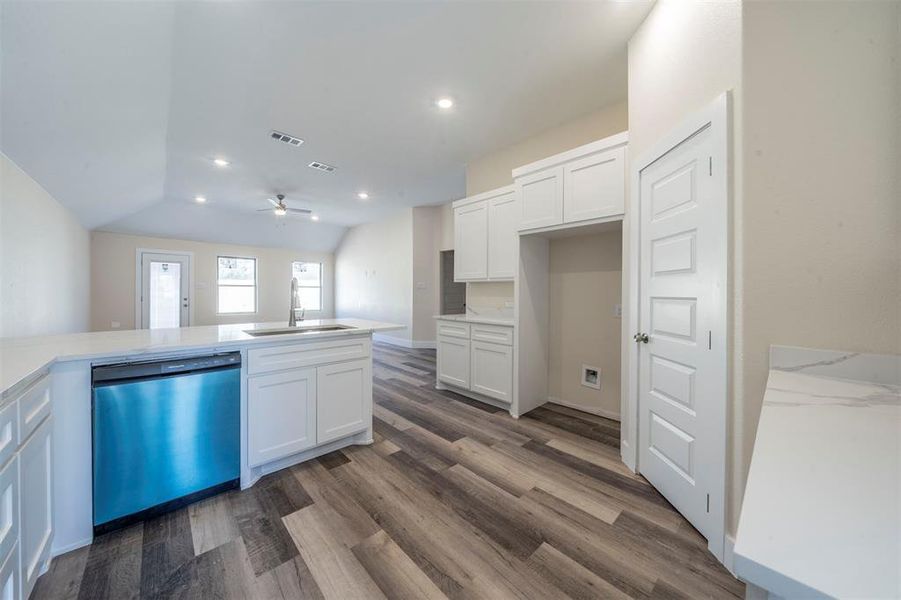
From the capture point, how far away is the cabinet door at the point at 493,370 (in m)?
3.21

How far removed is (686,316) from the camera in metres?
1.73

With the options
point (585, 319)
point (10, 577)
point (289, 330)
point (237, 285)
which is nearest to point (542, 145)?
point (585, 319)

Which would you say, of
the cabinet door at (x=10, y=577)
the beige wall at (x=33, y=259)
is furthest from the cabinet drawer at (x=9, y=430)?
the beige wall at (x=33, y=259)

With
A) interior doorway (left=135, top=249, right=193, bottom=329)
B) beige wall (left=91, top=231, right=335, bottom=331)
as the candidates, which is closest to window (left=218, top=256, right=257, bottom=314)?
beige wall (left=91, top=231, right=335, bottom=331)

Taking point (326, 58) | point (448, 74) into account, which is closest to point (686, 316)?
point (448, 74)

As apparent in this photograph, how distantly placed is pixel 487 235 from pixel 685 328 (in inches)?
88.1

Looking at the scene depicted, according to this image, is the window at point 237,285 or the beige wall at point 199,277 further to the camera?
the window at point 237,285

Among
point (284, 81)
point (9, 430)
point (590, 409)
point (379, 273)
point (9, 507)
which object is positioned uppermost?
point (284, 81)

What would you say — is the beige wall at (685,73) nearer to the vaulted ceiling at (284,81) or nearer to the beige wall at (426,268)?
the vaulted ceiling at (284,81)

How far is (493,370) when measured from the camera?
334 centimetres

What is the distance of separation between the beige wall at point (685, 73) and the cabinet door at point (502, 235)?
1.17m

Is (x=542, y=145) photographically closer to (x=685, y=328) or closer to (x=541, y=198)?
(x=541, y=198)

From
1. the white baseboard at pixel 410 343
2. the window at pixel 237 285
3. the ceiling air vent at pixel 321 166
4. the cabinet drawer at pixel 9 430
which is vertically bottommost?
the white baseboard at pixel 410 343

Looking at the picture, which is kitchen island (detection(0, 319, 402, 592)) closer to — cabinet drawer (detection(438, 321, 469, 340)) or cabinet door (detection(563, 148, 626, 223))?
cabinet drawer (detection(438, 321, 469, 340))
